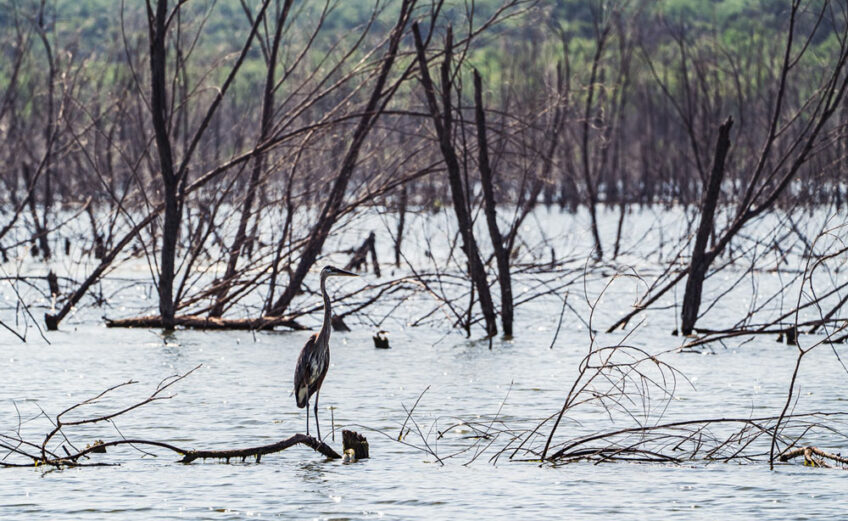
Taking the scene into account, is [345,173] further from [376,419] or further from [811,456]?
[811,456]

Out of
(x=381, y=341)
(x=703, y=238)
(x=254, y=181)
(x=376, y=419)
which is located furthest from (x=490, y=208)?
(x=376, y=419)

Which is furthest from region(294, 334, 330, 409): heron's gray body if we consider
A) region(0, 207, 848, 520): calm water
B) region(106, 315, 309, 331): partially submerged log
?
region(106, 315, 309, 331): partially submerged log

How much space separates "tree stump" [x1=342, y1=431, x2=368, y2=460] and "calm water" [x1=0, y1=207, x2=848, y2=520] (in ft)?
0.26

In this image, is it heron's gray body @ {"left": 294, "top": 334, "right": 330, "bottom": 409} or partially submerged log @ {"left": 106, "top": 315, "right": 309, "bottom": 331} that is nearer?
heron's gray body @ {"left": 294, "top": 334, "right": 330, "bottom": 409}

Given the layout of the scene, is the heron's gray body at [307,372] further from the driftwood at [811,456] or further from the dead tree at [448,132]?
the dead tree at [448,132]

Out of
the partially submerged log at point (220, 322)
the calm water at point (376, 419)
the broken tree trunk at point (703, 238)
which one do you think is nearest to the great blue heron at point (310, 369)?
the calm water at point (376, 419)

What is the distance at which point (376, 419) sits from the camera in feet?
33.3

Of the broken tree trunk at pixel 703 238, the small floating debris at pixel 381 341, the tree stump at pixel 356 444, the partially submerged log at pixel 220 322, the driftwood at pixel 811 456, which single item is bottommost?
the driftwood at pixel 811 456

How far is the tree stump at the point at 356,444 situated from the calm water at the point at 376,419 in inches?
3.1

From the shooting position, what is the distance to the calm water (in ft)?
23.7

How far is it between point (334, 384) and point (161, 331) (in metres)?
4.07

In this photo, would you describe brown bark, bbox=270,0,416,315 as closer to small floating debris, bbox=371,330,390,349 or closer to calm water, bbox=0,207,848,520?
calm water, bbox=0,207,848,520

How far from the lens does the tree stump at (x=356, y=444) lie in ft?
27.3

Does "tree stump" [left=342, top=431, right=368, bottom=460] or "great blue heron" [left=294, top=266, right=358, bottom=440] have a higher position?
"great blue heron" [left=294, top=266, right=358, bottom=440]
